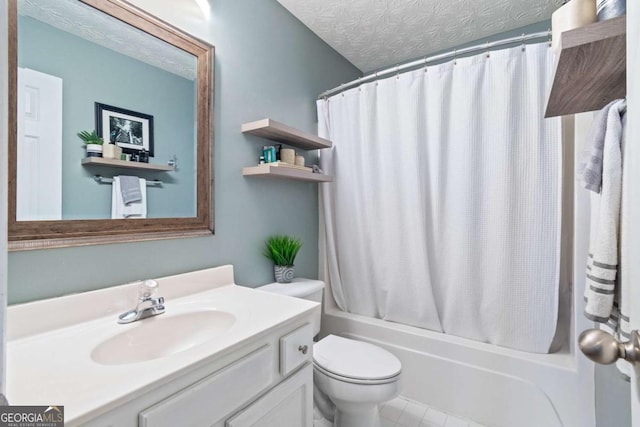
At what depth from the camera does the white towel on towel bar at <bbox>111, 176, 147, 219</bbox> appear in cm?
105

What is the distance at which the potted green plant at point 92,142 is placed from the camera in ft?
3.18

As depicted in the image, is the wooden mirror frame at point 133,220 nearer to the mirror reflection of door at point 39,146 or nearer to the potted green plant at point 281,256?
the mirror reflection of door at point 39,146

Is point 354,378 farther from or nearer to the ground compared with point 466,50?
nearer to the ground

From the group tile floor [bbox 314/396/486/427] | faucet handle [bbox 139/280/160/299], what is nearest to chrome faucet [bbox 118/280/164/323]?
faucet handle [bbox 139/280/160/299]

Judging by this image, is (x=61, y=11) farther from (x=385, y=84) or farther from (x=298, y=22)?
(x=385, y=84)

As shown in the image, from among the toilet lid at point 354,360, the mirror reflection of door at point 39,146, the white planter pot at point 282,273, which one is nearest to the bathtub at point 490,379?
the toilet lid at point 354,360

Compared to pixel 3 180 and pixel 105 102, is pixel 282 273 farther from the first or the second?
pixel 3 180

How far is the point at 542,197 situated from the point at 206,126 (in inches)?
63.7

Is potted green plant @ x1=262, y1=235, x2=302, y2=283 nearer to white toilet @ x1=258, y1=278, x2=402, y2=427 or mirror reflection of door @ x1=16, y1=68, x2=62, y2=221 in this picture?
white toilet @ x1=258, y1=278, x2=402, y2=427

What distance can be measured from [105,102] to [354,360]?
4.69ft

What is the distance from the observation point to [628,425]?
795mm

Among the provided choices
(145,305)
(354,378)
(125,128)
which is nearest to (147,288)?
(145,305)

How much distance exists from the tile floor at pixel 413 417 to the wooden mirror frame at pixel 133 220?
1.24 meters

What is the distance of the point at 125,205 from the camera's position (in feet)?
3.54
